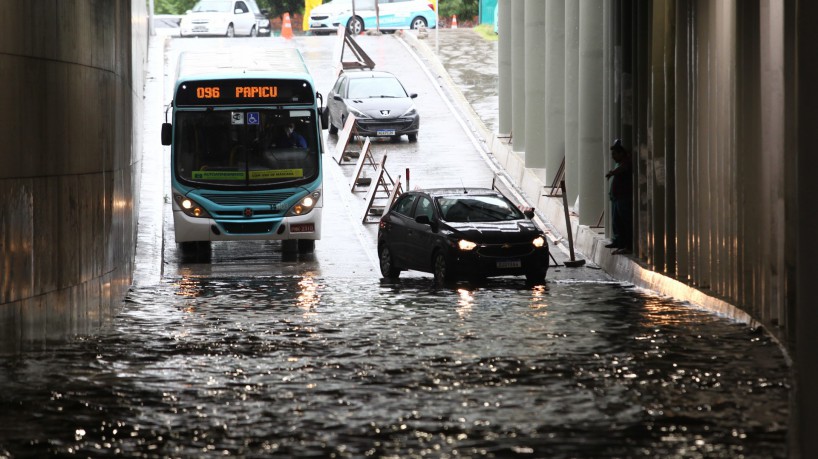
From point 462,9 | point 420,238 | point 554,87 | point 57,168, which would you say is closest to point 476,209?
point 420,238

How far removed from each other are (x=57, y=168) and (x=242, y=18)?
41026 millimetres

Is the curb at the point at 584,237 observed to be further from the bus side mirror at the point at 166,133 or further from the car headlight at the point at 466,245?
the bus side mirror at the point at 166,133

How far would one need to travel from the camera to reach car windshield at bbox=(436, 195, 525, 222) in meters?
21.2

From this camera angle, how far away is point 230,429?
9406 mm

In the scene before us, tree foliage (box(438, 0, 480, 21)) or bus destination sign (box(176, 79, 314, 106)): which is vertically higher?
tree foliage (box(438, 0, 480, 21))

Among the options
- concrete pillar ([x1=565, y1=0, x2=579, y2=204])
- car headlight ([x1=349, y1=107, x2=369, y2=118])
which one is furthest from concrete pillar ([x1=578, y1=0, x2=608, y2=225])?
car headlight ([x1=349, y1=107, x2=369, y2=118])

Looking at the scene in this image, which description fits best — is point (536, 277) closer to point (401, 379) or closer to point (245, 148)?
point (245, 148)

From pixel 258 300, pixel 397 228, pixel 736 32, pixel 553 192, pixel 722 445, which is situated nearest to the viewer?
pixel 722 445

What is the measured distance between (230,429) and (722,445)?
10.6 ft

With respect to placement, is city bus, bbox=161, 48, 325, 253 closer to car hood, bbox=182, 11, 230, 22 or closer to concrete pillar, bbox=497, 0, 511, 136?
concrete pillar, bbox=497, 0, 511, 136

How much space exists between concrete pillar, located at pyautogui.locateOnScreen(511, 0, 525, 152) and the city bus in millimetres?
10963

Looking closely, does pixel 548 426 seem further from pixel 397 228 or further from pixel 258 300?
pixel 397 228

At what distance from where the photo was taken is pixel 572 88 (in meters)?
27.7

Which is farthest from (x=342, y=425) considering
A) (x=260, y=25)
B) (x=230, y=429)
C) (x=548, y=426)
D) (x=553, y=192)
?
(x=260, y=25)
